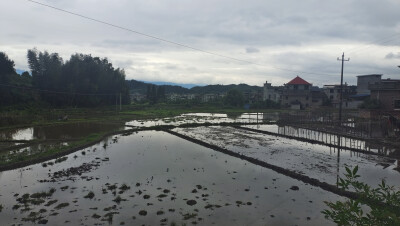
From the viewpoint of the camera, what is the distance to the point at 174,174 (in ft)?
46.0

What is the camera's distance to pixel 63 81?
6262 centimetres

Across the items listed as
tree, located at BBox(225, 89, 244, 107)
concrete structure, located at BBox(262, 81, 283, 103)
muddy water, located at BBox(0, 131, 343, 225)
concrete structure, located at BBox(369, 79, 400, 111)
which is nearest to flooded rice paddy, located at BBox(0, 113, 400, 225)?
muddy water, located at BBox(0, 131, 343, 225)

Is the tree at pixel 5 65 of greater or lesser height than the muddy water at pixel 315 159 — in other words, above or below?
above

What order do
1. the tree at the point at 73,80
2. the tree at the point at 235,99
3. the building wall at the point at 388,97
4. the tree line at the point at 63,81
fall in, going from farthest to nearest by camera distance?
the tree at the point at 235,99 < the tree at the point at 73,80 < the tree line at the point at 63,81 < the building wall at the point at 388,97

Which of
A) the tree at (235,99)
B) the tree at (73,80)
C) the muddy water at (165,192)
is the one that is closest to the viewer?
the muddy water at (165,192)

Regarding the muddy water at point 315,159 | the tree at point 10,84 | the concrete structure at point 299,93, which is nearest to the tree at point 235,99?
the concrete structure at point 299,93

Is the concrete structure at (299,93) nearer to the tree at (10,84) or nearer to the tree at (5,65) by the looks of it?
the tree at (10,84)

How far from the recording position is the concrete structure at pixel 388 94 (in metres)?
35.0

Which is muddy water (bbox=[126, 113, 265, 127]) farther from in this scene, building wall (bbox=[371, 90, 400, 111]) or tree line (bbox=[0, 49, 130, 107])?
tree line (bbox=[0, 49, 130, 107])

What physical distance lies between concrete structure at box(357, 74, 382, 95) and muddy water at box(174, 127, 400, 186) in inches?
1790

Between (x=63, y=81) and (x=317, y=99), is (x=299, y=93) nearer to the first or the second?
(x=317, y=99)

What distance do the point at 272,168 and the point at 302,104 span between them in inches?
2037

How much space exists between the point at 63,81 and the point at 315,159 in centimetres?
6277

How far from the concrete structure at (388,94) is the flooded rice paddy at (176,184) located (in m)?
19.5
